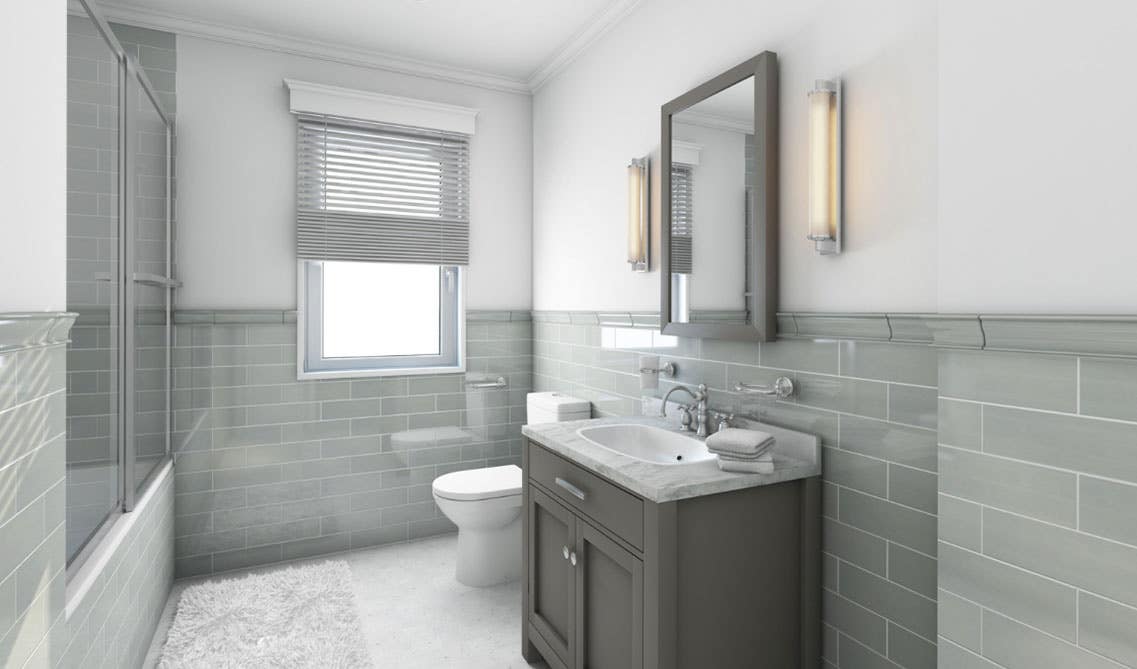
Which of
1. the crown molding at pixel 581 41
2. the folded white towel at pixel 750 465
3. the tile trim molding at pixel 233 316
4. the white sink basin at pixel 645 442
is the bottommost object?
the white sink basin at pixel 645 442

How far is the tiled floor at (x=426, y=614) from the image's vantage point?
2330 millimetres

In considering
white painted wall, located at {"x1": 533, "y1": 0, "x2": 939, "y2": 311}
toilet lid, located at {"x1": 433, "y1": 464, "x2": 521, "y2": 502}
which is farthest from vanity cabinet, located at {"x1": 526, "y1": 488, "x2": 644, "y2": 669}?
white painted wall, located at {"x1": 533, "y1": 0, "x2": 939, "y2": 311}

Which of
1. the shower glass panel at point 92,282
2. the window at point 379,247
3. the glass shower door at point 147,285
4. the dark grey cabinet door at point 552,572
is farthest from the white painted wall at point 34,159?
the window at point 379,247

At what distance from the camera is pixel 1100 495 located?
1.03 metres

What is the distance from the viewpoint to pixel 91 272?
5.90ft

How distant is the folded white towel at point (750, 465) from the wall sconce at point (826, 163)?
62 centimetres

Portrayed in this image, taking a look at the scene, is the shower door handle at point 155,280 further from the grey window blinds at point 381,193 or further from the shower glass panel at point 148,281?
the grey window blinds at point 381,193

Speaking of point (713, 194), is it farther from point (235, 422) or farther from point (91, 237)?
point (235, 422)

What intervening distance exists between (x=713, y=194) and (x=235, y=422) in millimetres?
2556

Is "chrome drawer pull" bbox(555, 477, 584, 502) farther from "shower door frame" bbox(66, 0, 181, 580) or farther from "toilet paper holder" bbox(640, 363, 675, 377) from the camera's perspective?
"shower door frame" bbox(66, 0, 181, 580)

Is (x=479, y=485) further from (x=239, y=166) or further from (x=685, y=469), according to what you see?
(x=239, y=166)

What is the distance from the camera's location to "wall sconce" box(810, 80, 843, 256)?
5.64ft

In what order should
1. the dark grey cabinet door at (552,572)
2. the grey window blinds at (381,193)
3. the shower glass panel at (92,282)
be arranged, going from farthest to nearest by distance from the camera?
the grey window blinds at (381,193), the dark grey cabinet door at (552,572), the shower glass panel at (92,282)

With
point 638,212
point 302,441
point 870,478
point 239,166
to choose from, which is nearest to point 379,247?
point 239,166
